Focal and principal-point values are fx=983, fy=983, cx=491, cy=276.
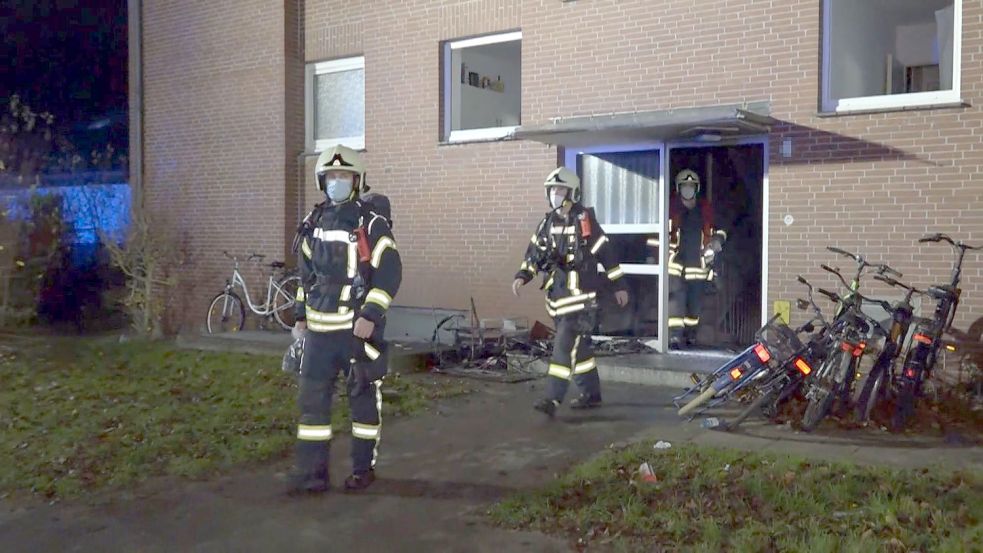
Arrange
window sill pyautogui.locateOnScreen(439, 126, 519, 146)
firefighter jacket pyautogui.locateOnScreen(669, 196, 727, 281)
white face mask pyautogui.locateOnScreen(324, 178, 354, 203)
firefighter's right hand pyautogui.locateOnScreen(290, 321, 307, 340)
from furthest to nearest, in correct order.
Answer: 1. window sill pyautogui.locateOnScreen(439, 126, 519, 146)
2. firefighter jacket pyautogui.locateOnScreen(669, 196, 727, 281)
3. firefighter's right hand pyautogui.locateOnScreen(290, 321, 307, 340)
4. white face mask pyautogui.locateOnScreen(324, 178, 354, 203)

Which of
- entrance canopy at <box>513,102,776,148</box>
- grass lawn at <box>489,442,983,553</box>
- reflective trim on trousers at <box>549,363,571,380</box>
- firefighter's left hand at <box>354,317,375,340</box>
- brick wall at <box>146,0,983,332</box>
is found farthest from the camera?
entrance canopy at <box>513,102,776,148</box>

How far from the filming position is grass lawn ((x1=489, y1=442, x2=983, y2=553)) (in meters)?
5.16

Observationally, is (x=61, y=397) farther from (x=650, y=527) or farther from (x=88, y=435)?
(x=650, y=527)

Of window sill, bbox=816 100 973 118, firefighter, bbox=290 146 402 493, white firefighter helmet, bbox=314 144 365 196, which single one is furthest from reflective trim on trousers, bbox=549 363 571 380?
window sill, bbox=816 100 973 118

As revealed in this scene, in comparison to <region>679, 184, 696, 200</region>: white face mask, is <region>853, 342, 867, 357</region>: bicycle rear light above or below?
below

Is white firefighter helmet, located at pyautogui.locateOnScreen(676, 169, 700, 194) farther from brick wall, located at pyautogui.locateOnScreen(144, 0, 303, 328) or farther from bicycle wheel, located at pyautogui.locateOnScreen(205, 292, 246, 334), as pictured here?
bicycle wheel, located at pyautogui.locateOnScreen(205, 292, 246, 334)

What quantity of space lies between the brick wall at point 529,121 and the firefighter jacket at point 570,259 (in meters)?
2.40

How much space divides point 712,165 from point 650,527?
680 cm

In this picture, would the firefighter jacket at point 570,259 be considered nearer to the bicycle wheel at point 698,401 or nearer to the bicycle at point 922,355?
the bicycle wheel at point 698,401

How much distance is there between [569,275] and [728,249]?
Result: 3812 millimetres

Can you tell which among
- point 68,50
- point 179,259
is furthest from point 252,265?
point 68,50

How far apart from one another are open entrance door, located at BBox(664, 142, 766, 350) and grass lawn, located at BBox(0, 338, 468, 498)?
9.91ft

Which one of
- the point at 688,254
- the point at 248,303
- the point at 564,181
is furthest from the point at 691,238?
the point at 248,303

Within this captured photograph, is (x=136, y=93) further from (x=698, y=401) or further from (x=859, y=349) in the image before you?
(x=859, y=349)
